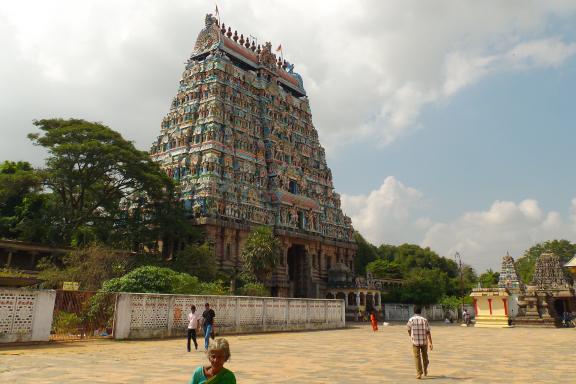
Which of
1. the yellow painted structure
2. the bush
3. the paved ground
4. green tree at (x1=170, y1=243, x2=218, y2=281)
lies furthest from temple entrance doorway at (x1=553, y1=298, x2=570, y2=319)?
the bush

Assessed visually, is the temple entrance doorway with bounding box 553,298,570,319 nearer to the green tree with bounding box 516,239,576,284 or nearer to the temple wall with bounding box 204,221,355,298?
the temple wall with bounding box 204,221,355,298

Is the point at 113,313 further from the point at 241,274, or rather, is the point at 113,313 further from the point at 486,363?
the point at 241,274

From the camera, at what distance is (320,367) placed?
12664mm

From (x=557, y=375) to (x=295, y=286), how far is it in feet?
158

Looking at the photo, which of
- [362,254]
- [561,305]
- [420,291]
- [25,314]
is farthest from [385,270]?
[25,314]

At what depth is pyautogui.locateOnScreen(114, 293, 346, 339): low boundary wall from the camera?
20.3 m

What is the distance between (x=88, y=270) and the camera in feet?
102

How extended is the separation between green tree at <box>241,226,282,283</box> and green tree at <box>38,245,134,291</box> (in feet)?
41.2

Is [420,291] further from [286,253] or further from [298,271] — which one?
[286,253]

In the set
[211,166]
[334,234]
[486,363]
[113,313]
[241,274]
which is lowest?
[486,363]

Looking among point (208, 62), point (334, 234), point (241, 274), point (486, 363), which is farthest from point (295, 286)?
point (486, 363)

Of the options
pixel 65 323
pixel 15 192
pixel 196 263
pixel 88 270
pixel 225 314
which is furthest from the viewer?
pixel 196 263

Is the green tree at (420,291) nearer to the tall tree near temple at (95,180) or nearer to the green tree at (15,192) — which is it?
the tall tree near temple at (95,180)

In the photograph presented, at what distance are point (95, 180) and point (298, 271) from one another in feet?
90.0
